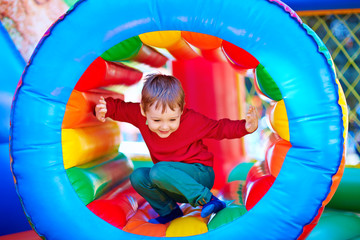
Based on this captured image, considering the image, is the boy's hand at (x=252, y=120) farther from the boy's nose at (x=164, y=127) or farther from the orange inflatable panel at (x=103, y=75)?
the orange inflatable panel at (x=103, y=75)

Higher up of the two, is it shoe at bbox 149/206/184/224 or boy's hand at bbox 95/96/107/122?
boy's hand at bbox 95/96/107/122

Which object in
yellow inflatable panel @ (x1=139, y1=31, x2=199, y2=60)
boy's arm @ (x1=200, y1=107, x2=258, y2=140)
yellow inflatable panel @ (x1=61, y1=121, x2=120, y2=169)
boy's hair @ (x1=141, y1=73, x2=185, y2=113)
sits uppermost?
yellow inflatable panel @ (x1=139, y1=31, x2=199, y2=60)

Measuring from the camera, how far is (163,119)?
4.38 feet

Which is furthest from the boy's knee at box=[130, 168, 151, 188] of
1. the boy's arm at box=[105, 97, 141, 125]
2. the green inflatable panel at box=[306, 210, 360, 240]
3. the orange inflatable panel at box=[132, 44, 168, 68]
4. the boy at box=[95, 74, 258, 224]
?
the green inflatable panel at box=[306, 210, 360, 240]

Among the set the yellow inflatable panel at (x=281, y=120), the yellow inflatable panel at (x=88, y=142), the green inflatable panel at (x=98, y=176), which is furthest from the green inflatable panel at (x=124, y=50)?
the yellow inflatable panel at (x=281, y=120)

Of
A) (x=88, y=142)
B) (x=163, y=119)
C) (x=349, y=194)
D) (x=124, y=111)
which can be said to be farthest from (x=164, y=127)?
(x=349, y=194)

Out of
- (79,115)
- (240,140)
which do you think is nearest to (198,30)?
Result: (79,115)

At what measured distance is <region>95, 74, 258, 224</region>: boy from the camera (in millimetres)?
1302

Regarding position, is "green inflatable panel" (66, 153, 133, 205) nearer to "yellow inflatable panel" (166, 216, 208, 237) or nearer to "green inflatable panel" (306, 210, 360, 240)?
"yellow inflatable panel" (166, 216, 208, 237)

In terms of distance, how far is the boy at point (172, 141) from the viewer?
1302 mm

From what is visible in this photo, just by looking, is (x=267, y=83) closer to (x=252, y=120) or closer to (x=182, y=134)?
(x=252, y=120)

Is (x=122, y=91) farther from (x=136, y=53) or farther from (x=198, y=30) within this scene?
(x=198, y=30)

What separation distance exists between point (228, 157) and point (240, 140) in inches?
4.2

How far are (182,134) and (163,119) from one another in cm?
17
